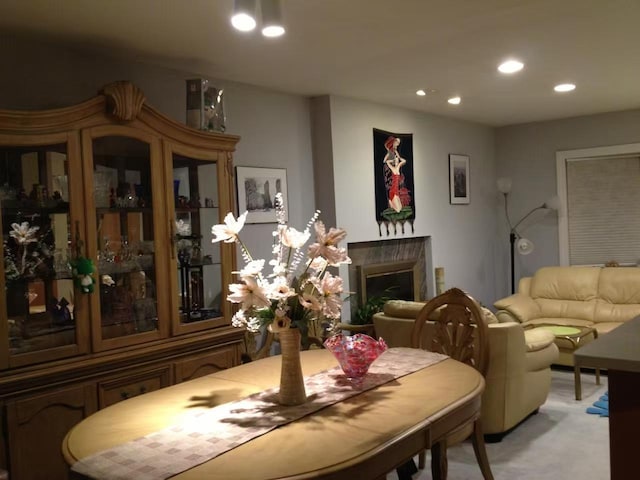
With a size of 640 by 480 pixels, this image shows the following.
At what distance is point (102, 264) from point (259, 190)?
1486 millimetres

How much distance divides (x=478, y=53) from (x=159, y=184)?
206 cm

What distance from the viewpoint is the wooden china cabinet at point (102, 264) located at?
2.56 meters

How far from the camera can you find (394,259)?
5.27m

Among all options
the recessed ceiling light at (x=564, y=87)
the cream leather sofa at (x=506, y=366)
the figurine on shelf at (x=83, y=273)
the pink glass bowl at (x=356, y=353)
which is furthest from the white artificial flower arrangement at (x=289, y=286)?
the recessed ceiling light at (x=564, y=87)

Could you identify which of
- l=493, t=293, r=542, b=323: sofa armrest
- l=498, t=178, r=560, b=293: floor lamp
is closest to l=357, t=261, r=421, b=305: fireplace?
l=493, t=293, r=542, b=323: sofa armrest

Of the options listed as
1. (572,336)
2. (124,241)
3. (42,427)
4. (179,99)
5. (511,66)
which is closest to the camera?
(42,427)

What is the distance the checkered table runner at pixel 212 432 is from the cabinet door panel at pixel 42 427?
1054 millimetres

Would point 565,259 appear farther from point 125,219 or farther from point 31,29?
point 31,29

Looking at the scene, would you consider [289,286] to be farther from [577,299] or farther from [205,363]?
[577,299]

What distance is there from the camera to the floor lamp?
20.2 ft

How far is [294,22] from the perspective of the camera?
2848 millimetres

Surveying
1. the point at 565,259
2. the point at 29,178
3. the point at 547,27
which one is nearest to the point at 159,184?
the point at 29,178

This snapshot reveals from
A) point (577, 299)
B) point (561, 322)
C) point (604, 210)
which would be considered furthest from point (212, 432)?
point (604, 210)

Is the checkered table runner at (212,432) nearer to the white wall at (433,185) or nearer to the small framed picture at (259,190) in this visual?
the small framed picture at (259,190)
